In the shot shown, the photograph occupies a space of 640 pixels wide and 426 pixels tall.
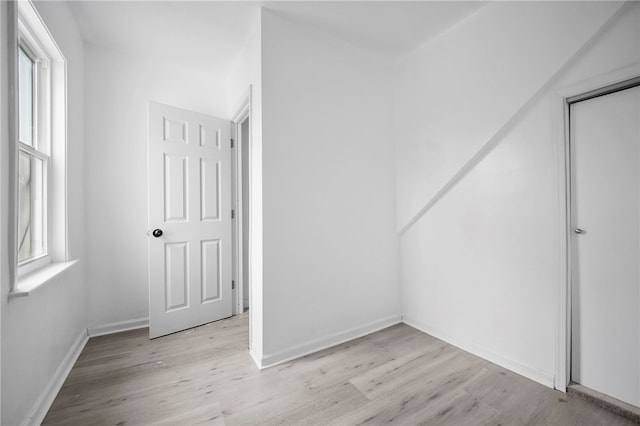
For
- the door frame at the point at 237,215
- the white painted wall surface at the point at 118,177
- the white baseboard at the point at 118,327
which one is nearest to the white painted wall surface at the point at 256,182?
the door frame at the point at 237,215

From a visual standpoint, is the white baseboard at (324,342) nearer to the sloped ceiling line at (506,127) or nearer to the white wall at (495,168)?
the white wall at (495,168)

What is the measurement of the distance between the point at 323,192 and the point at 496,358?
1.80m

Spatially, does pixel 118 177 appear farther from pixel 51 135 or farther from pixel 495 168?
pixel 495 168

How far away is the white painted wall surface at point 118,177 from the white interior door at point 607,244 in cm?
346

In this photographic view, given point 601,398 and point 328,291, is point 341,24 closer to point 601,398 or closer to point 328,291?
point 328,291

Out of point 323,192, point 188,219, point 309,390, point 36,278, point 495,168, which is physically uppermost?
point 495,168

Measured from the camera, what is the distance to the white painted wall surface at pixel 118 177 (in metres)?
2.41

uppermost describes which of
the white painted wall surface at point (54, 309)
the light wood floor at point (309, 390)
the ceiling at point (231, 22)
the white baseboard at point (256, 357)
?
the ceiling at point (231, 22)

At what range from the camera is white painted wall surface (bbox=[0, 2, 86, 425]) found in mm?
1199

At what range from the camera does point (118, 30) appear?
222 centimetres

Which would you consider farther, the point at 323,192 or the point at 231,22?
the point at 323,192

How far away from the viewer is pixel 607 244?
153cm

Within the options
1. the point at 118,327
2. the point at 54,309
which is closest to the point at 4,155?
the point at 54,309

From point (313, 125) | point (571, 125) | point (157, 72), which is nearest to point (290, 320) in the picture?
point (313, 125)
